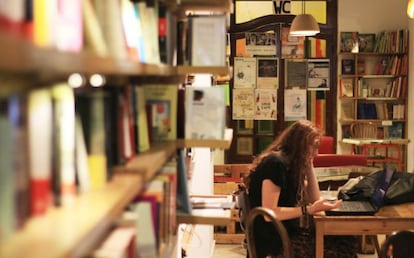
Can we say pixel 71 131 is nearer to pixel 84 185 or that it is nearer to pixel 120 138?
pixel 84 185

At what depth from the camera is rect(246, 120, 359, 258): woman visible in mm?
3424

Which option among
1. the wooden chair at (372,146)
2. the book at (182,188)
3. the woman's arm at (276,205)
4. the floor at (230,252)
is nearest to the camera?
the book at (182,188)

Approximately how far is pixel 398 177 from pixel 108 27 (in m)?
2.82

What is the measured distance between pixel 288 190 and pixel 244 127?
16.5ft

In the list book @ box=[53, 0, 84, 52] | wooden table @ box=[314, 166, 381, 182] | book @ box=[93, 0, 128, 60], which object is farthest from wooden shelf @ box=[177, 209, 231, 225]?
wooden table @ box=[314, 166, 381, 182]

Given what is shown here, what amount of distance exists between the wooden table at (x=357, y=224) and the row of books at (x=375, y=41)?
16.9ft

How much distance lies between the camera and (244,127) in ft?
28.2

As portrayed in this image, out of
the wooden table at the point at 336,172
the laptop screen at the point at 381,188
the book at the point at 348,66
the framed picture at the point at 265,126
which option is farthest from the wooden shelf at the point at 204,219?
the book at the point at 348,66

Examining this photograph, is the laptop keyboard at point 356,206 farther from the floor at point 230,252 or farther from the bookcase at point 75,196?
the bookcase at point 75,196

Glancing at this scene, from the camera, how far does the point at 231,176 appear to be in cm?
646

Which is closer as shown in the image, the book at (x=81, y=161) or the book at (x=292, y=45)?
the book at (x=81, y=161)

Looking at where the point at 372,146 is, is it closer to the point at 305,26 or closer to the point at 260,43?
the point at 260,43

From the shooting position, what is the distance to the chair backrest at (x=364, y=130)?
8391mm

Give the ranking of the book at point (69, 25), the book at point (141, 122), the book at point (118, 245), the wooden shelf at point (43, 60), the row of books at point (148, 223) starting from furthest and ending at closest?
1. the book at point (141, 122)
2. the row of books at point (148, 223)
3. the book at point (118, 245)
4. the book at point (69, 25)
5. the wooden shelf at point (43, 60)
